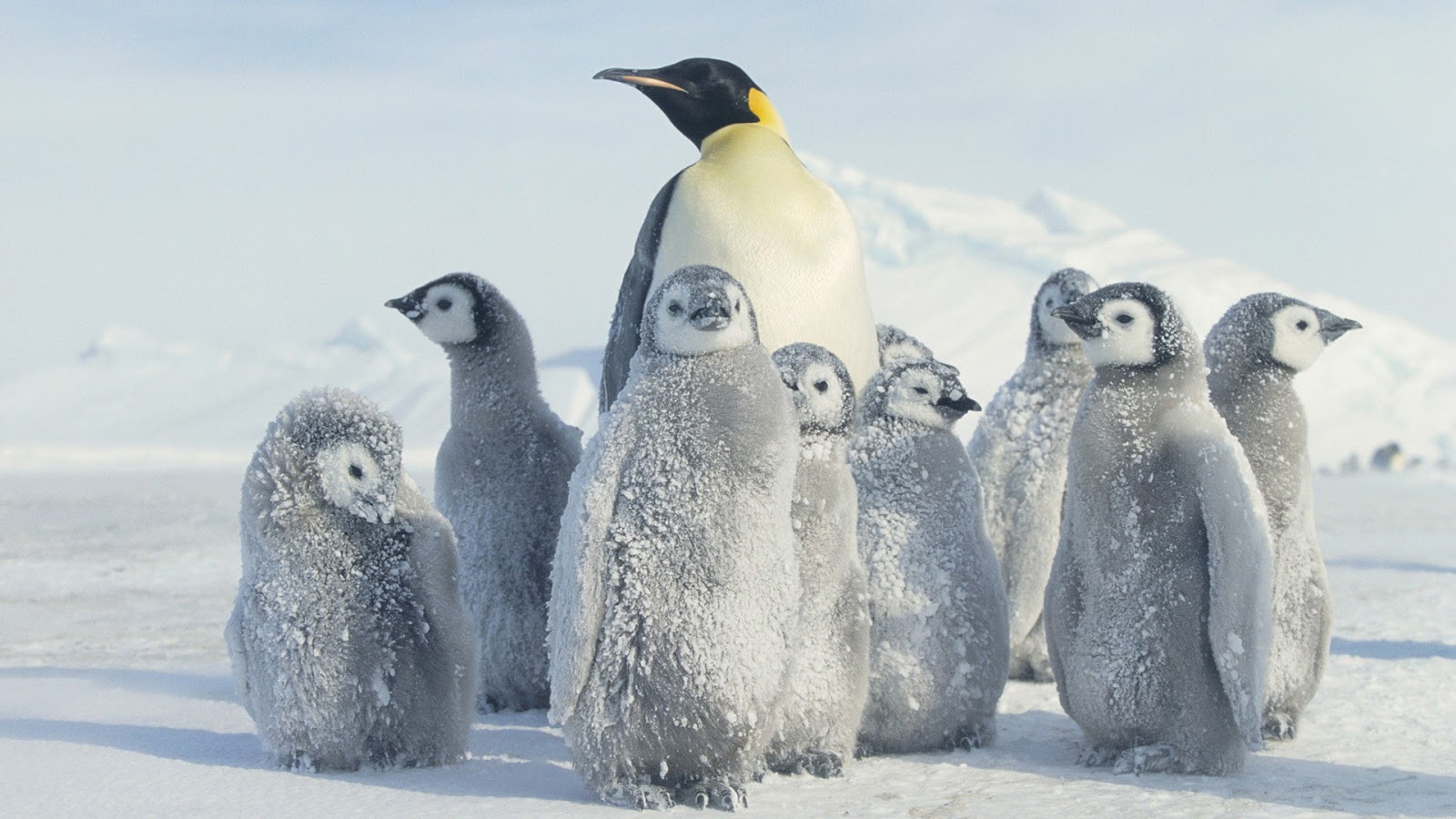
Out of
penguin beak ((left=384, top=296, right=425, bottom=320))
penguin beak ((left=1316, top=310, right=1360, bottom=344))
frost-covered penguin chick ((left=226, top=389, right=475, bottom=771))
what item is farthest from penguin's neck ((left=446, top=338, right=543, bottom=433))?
penguin beak ((left=1316, top=310, right=1360, bottom=344))

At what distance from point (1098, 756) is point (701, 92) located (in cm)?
276

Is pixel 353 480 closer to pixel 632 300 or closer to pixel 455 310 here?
pixel 455 310

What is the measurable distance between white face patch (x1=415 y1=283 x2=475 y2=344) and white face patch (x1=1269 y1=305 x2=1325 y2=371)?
2.40m

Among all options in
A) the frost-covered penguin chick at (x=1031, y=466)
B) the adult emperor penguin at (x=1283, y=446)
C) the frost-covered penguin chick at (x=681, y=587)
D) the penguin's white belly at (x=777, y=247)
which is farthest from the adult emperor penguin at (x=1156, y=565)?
the penguin's white belly at (x=777, y=247)

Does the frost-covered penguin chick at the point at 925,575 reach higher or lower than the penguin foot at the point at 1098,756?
higher

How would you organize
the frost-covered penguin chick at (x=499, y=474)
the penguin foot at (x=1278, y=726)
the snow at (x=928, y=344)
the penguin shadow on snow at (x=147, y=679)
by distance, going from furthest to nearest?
the snow at (x=928, y=344) → the penguin shadow on snow at (x=147, y=679) → the frost-covered penguin chick at (x=499, y=474) → the penguin foot at (x=1278, y=726)

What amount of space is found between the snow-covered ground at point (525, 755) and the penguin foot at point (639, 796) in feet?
0.16

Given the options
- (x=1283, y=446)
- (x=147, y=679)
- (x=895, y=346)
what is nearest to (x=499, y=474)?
(x=147, y=679)

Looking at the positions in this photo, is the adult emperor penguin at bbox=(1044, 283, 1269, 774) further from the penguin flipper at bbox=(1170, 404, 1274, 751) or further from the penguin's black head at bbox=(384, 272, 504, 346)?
the penguin's black head at bbox=(384, 272, 504, 346)

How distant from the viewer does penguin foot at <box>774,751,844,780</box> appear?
3.27 m

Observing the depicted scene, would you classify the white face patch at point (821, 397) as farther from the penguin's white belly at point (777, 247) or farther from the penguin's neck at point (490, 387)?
the penguin's neck at point (490, 387)

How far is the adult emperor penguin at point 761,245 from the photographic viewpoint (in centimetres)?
459

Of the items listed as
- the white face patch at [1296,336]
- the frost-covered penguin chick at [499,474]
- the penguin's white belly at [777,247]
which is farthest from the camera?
the penguin's white belly at [777,247]

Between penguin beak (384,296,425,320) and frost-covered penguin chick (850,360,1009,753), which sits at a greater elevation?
penguin beak (384,296,425,320)
